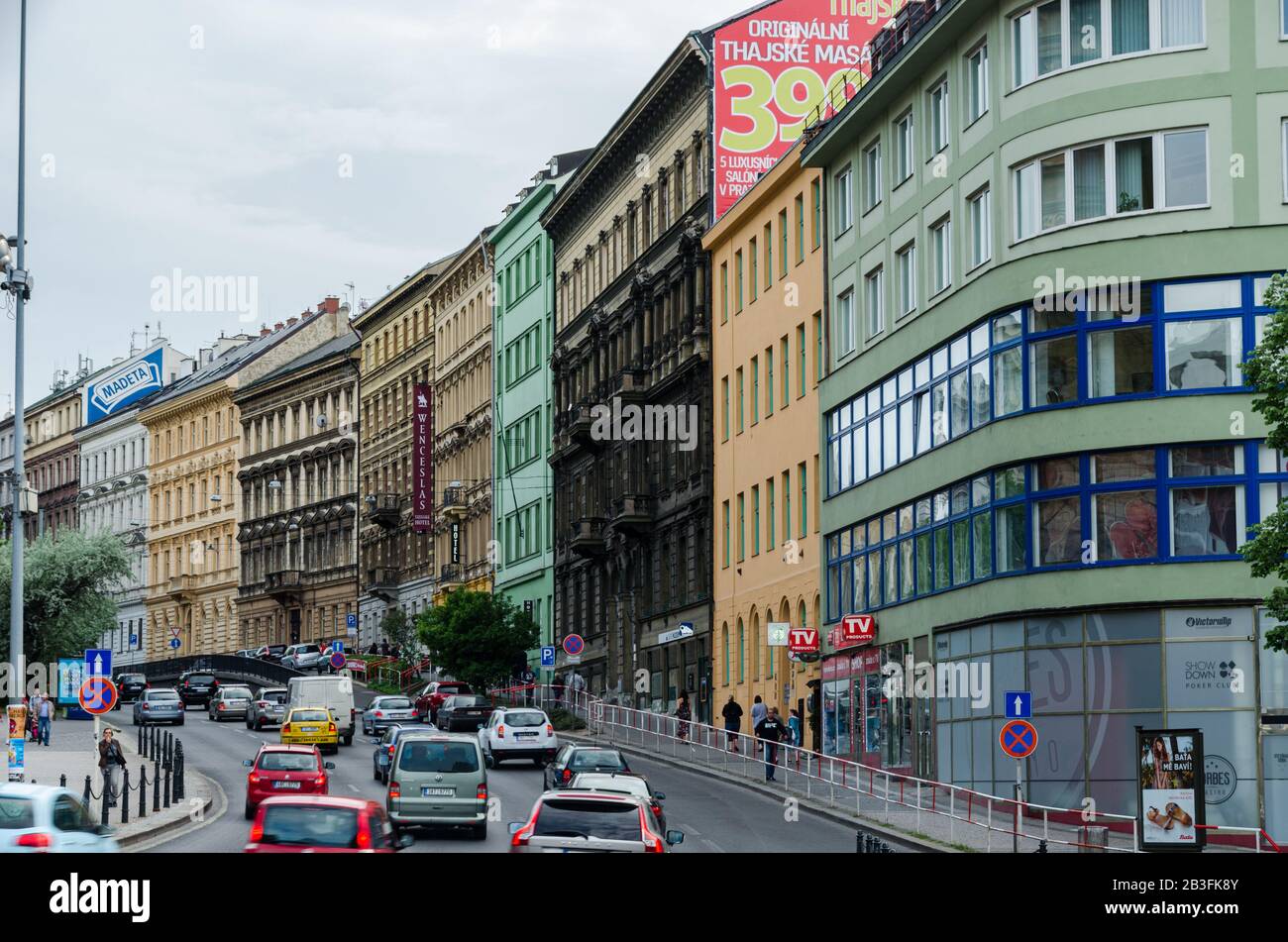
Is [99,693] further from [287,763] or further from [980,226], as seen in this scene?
[980,226]

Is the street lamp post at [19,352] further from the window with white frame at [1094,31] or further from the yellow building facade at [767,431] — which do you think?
the yellow building facade at [767,431]

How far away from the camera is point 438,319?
4171 inches

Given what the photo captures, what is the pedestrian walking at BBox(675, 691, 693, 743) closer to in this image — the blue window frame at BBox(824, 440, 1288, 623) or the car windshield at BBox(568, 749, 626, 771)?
the blue window frame at BBox(824, 440, 1288, 623)

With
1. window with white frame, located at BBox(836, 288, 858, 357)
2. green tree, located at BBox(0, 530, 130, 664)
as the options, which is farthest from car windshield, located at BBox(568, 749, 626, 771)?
green tree, located at BBox(0, 530, 130, 664)

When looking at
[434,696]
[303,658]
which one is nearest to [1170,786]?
[434,696]

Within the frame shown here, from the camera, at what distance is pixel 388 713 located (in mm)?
66188

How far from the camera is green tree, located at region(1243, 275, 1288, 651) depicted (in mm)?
29391

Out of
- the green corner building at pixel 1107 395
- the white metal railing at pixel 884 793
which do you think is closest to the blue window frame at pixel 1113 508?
the green corner building at pixel 1107 395

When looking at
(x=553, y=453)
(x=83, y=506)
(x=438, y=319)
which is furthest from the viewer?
(x=83, y=506)

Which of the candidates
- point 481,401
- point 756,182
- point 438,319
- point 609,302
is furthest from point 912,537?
point 438,319

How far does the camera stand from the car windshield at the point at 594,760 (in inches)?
1534

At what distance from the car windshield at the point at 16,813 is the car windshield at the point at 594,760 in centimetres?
1867

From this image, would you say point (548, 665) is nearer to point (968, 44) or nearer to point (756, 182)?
point (756, 182)
